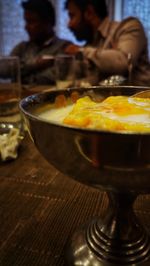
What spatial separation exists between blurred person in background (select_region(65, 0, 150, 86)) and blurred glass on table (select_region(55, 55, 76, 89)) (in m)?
0.29

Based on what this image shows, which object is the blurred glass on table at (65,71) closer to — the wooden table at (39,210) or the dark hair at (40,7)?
the wooden table at (39,210)

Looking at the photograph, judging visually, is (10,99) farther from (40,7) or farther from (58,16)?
(58,16)

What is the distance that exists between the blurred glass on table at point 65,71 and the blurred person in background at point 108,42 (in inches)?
11.2

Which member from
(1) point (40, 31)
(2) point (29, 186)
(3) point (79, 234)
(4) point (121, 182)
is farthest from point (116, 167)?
(1) point (40, 31)

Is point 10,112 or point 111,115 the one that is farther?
point 10,112

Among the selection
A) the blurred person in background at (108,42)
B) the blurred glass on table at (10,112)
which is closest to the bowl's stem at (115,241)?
the blurred glass on table at (10,112)

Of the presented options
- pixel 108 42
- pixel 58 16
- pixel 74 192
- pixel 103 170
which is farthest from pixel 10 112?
pixel 58 16

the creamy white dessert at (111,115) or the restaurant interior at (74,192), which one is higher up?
the creamy white dessert at (111,115)

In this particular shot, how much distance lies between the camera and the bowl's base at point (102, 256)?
444 mm

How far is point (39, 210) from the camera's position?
583mm

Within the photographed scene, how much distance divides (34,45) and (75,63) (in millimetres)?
1271

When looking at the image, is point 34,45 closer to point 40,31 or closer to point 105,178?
point 40,31

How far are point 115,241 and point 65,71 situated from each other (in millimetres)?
1258

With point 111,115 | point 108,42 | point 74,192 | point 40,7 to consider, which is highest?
point 40,7
